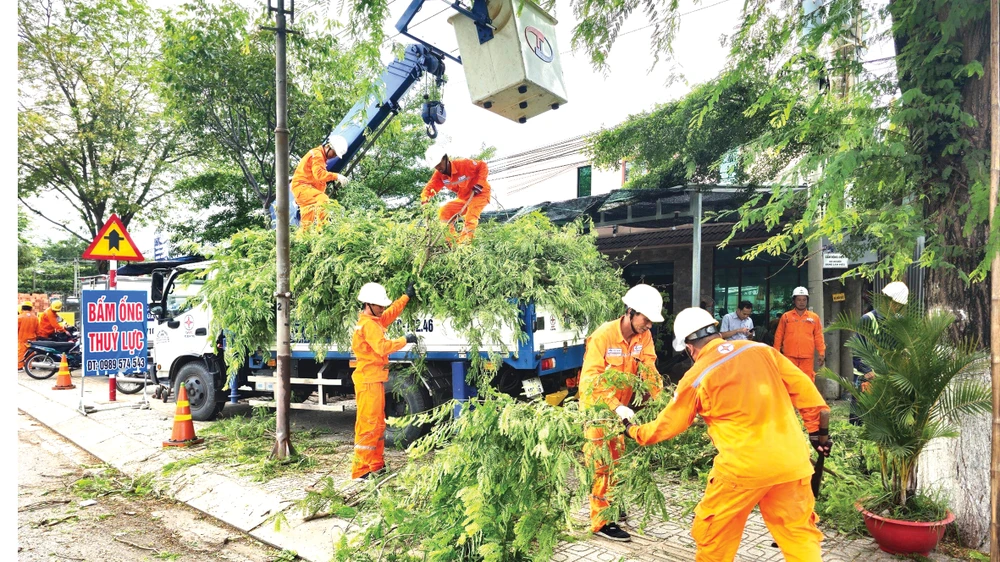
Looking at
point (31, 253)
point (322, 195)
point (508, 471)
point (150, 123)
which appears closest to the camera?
point (508, 471)

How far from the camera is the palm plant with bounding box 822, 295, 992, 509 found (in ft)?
11.5

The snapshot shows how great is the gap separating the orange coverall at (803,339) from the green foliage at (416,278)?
2544mm

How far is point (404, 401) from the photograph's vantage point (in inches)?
233

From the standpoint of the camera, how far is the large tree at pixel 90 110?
521 inches

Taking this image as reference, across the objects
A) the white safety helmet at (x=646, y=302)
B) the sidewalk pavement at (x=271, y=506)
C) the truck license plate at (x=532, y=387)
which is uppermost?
the white safety helmet at (x=646, y=302)

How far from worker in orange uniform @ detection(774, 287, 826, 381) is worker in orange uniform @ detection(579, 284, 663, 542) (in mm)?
3984

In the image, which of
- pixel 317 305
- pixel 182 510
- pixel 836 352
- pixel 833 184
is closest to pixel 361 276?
pixel 317 305

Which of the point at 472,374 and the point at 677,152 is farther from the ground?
the point at 677,152

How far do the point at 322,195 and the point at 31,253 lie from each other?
28976 mm

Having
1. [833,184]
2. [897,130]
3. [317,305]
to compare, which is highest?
[897,130]

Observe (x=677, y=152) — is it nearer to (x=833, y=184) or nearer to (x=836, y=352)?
(x=836, y=352)

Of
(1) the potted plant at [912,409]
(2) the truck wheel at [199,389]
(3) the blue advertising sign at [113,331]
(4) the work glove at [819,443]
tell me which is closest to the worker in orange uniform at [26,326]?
(3) the blue advertising sign at [113,331]

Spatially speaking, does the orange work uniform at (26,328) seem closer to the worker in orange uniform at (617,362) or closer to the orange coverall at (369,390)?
the orange coverall at (369,390)

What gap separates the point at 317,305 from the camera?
597 centimetres
